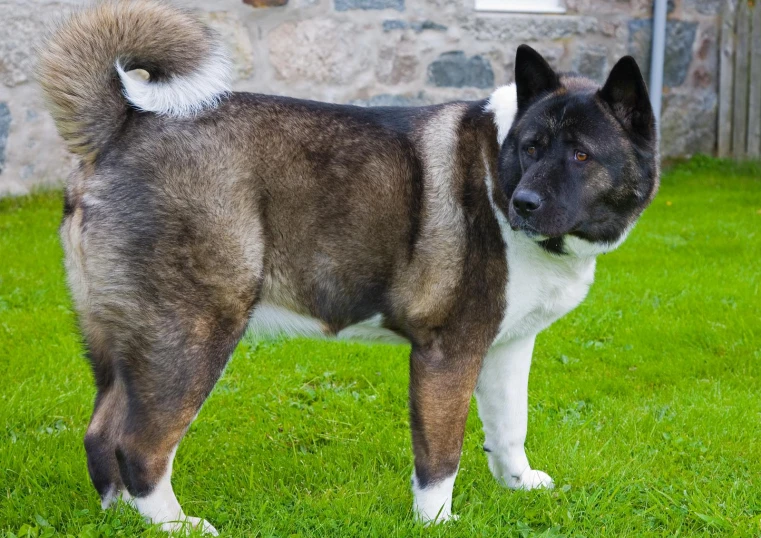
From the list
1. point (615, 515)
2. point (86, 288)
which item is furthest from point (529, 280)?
point (86, 288)

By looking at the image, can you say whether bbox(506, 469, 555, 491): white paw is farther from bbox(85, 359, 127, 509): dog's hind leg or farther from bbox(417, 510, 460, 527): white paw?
bbox(85, 359, 127, 509): dog's hind leg

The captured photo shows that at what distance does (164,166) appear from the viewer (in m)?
2.69

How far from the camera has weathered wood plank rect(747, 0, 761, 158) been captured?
8648 mm

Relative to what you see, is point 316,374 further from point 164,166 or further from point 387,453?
point 164,166

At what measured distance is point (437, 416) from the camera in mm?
2857

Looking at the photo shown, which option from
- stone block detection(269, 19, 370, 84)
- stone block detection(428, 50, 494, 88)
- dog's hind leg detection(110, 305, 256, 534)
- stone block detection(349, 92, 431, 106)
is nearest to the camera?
dog's hind leg detection(110, 305, 256, 534)

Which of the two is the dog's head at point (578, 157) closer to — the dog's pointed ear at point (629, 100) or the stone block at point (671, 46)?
the dog's pointed ear at point (629, 100)

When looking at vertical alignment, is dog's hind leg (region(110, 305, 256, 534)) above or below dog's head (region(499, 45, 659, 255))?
below

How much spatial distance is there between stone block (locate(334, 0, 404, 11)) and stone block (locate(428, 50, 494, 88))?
0.63m

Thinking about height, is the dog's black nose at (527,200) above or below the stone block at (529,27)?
above

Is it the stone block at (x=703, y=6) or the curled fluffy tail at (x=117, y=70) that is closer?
the curled fluffy tail at (x=117, y=70)

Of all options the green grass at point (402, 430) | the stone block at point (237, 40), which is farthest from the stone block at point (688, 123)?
the stone block at point (237, 40)

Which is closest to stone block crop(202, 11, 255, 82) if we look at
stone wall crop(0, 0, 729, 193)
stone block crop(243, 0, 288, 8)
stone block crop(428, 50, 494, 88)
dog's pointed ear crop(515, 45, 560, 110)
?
stone wall crop(0, 0, 729, 193)

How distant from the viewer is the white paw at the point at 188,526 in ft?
8.97
